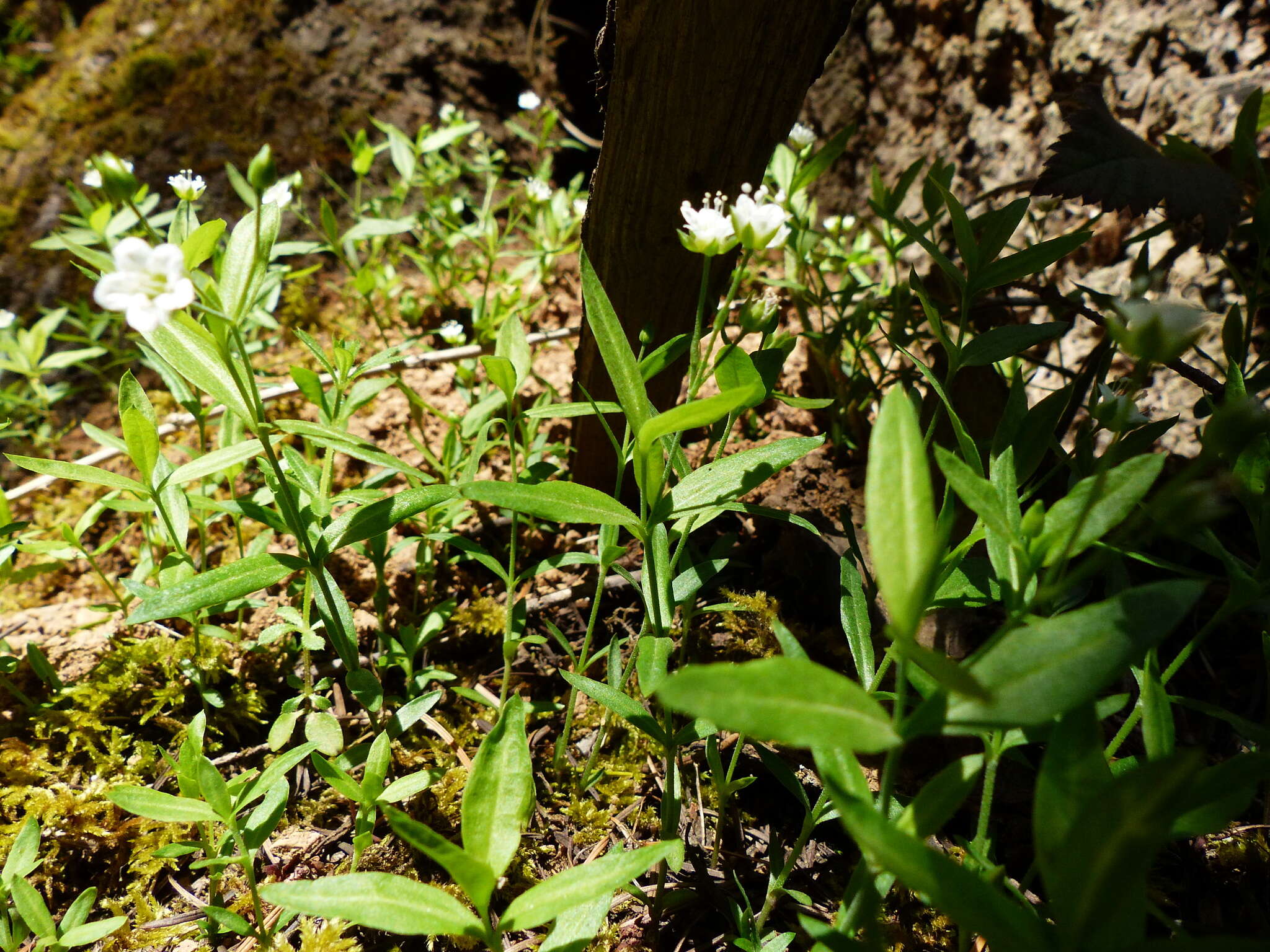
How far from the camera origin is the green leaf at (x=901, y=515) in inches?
22.6

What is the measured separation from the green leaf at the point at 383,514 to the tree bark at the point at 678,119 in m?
0.55

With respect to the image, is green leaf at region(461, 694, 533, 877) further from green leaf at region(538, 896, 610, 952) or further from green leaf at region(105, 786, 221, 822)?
green leaf at region(105, 786, 221, 822)

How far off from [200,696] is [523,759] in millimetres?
851

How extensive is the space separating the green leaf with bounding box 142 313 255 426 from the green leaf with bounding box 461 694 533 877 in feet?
1.78

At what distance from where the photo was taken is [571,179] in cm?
282

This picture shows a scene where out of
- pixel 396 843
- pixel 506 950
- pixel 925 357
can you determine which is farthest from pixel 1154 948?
pixel 925 357

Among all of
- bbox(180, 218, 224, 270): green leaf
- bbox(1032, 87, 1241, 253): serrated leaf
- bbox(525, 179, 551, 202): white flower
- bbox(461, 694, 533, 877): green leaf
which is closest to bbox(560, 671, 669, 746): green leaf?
bbox(461, 694, 533, 877): green leaf

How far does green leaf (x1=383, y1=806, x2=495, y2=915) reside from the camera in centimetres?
66

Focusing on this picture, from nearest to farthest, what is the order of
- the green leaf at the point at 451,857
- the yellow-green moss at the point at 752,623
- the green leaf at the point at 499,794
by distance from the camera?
the green leaf at the point at 451,857 < the green leaf at the point at 499,794 < the yellow-green moss at the point at 752,623

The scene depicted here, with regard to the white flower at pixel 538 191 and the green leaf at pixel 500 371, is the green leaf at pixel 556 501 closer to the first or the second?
the green leaf at pixel 500 371

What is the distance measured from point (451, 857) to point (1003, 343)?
36.6 inches

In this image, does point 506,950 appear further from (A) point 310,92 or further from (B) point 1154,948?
(A) point 310,92

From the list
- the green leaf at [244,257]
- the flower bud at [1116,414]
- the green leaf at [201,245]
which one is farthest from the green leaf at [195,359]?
the flower bud at [1116,414]

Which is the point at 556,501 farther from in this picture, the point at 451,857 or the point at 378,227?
the point at 378,227
